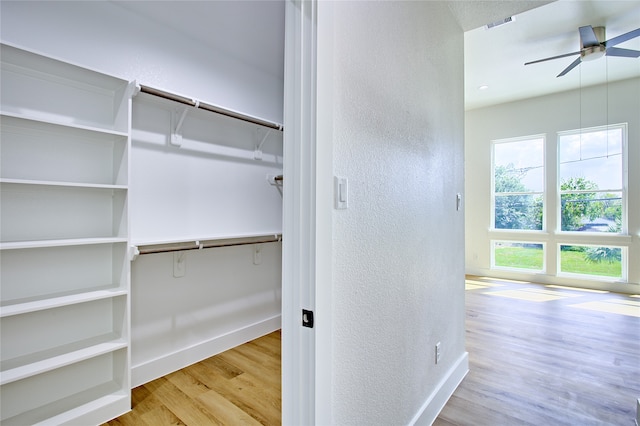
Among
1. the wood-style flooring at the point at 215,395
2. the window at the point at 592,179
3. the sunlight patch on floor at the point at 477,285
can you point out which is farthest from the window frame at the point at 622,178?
the wood-style flooring at the point at 215,395

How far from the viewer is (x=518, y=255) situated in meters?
5.35

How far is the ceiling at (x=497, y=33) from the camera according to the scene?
2.10m

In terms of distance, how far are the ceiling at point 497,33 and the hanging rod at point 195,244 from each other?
1570mm

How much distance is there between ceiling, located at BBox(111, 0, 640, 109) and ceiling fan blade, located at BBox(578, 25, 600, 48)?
0.37ft

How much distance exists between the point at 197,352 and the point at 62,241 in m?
1.33

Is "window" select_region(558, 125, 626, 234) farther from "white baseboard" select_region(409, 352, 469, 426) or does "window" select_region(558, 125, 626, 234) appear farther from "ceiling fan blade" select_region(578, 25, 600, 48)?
"white baseboard" select_region(409, 352, 469, 426)

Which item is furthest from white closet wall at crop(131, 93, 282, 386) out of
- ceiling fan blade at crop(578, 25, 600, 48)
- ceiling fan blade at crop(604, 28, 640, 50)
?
ceiling fan blade at crop(604, 28, 640, 50)

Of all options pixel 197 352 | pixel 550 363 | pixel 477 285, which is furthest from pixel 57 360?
pixel 477 285

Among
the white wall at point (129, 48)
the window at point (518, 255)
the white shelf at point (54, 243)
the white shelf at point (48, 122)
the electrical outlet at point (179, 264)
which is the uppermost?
the white wall at point (129, 48)

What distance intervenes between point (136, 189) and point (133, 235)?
0.31 meters

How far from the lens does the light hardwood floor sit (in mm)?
1842

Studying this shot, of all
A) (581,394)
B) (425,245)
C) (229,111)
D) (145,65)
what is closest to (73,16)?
(145,65)

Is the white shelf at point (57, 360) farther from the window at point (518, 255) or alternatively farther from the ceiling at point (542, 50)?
the window at point (518, 255)

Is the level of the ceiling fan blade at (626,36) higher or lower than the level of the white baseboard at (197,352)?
higher
